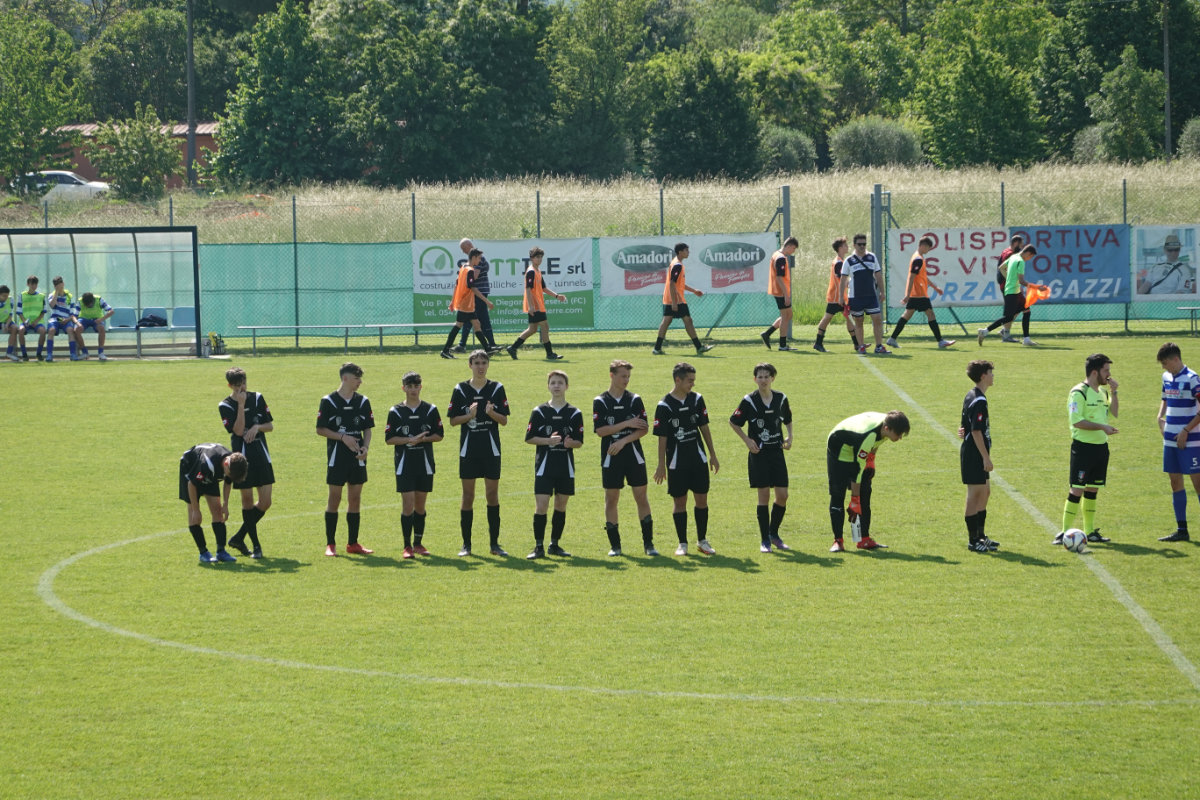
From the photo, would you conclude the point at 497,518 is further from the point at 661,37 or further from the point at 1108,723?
the point at 661,37

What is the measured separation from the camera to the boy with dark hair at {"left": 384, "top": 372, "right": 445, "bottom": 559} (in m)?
11.6

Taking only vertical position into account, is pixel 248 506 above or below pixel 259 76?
below

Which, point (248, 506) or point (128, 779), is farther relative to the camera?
point (248, 506)

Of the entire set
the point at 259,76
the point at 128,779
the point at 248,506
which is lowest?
the point at 128,779

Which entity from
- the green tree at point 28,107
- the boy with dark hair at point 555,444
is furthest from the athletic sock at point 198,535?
the green tree at point 28,107

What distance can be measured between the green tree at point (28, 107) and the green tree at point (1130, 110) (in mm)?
45995

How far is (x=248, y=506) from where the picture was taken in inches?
469

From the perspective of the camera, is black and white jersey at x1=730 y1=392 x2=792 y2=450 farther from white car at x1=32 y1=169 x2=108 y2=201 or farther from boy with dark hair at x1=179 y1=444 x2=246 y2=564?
white car at x1=32 y1=169 x2=108 y2=201

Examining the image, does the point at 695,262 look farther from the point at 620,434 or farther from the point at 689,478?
the point at 689,478

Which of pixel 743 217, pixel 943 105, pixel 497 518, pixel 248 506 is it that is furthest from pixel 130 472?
pixel 943 105

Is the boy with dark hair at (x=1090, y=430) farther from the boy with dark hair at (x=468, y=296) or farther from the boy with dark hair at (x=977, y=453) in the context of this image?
the boy with dark hair at (x=468, y=296)

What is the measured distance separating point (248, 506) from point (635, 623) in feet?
13.4

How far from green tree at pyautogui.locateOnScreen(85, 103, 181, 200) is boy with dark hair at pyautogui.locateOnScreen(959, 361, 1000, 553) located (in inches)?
1964

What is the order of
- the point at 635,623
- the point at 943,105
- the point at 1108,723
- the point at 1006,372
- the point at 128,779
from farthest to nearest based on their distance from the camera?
the point at 943,105, the point at 1006,372, the point at 635,623, the point at 1108,723, the point at 128,779
